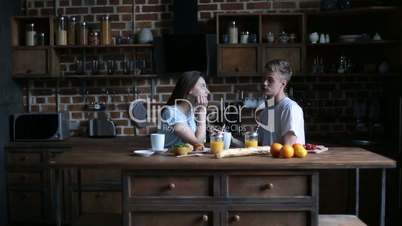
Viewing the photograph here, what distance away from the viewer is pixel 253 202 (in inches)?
99.7

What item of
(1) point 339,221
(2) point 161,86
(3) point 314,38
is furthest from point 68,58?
(1) point 339,221

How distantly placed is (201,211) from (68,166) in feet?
2.36

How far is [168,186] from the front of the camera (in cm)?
254

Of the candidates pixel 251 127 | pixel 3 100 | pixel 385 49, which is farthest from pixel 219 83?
pixel 3 100

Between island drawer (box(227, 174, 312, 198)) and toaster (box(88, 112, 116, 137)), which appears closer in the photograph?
island drawer (box(227, 174, 312, 198))

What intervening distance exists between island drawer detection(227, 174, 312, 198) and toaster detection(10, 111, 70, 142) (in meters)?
2.47

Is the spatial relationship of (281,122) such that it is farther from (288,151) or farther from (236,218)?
(236,218)

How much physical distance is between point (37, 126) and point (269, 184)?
2.75 metres

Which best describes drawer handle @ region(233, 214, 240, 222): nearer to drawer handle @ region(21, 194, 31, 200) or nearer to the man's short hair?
the man's short hair

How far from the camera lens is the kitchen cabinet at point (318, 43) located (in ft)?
14.7

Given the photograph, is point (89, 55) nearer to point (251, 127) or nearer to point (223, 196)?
point (251, 127)

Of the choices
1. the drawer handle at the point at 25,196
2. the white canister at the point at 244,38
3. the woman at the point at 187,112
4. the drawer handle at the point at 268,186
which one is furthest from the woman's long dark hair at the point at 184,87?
the drawer handle at the point at 25,196

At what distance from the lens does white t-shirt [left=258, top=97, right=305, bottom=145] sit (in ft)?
9.11

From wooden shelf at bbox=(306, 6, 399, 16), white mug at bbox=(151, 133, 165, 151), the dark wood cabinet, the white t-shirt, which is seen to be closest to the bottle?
wooden shelf at bbox=(306, 6, 399, 16)
